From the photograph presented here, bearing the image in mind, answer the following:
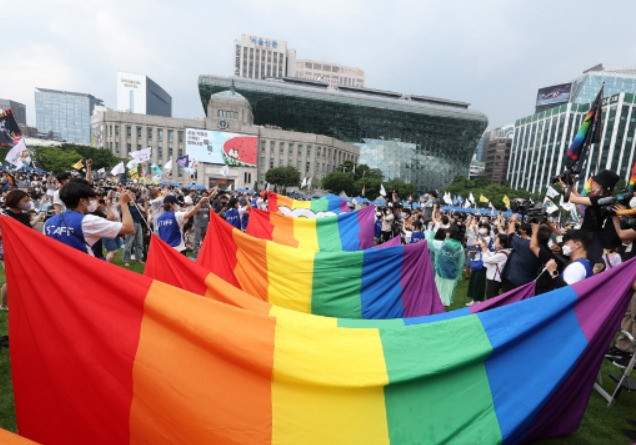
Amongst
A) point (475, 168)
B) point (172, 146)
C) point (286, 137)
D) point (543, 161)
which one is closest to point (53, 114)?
point (172, 146)

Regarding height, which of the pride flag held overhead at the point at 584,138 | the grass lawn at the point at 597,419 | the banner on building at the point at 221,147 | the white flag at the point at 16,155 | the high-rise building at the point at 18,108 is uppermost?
the high-rise building at the point at 18,108

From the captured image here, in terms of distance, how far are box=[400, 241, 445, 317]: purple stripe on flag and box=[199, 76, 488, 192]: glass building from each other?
80935 mm

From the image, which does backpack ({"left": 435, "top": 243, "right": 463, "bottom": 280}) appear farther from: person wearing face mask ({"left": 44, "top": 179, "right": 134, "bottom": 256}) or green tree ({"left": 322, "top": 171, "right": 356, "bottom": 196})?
green tree ({"left": 322, "top": 171, "right": 356, "bottom": 196})

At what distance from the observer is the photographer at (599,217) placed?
3774mm

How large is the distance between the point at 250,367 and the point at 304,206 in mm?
10821

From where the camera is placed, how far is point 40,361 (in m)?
2.07

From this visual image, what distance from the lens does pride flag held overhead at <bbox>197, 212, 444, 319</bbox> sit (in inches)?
193

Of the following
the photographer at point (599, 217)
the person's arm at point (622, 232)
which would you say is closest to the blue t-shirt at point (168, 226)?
the photographer at point (599, 217)

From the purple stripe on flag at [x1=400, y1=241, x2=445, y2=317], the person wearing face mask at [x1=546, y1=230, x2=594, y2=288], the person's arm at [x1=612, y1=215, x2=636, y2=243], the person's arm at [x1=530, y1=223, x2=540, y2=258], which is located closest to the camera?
the person wearing face mask at [x1=546, y1=230, x2=594, y2=288]

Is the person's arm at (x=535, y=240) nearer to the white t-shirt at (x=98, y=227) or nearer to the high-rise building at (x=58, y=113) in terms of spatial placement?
the white t-shirt at (x=98, y=227)

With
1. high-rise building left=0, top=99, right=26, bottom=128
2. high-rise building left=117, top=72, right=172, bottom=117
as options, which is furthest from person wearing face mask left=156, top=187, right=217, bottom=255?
high-rise building left=0, top=99, right=26, bottom=128

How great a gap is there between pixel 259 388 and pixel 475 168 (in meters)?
150

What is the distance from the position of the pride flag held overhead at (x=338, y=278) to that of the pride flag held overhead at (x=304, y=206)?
6.44 m

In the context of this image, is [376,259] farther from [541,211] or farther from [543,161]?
[543,161]
